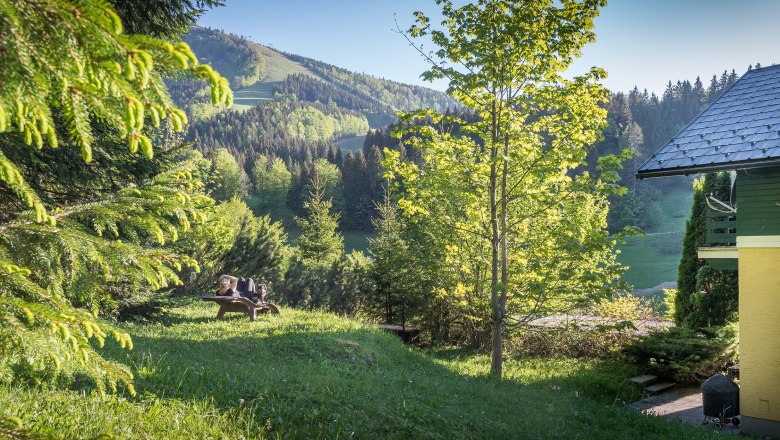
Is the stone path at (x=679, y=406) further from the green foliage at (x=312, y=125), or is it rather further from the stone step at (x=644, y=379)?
the green foliage at (x=312, y=125)

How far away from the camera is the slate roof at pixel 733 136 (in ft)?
30.2

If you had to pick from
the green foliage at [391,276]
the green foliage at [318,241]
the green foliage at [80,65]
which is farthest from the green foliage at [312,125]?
the green foliage at [80,65]

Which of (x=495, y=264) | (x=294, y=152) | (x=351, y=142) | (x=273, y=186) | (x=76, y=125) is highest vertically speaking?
(x=351, y=142)

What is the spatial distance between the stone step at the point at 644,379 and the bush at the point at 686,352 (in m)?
0.30

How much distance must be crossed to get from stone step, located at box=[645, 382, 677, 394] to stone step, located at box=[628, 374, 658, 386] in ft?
0.42

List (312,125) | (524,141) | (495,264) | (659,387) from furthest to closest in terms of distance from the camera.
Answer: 1. (312,125)
2. (659,387)
3. (495,264)
4. (524,141)

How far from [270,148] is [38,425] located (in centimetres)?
11852

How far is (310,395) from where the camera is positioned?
5.91 m

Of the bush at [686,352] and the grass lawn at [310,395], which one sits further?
the bush at [686,352]

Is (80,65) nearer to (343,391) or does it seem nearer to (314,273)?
(343,391)

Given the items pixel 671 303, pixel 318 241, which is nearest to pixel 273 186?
pixel 318 241

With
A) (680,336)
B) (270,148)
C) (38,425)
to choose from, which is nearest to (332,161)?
(270,148)

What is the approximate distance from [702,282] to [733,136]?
7.53 m

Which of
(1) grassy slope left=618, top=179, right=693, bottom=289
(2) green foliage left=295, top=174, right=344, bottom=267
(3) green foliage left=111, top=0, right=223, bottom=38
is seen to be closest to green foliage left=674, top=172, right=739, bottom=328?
(3) green foliage left=111, top=0, right=223, bottom=38
